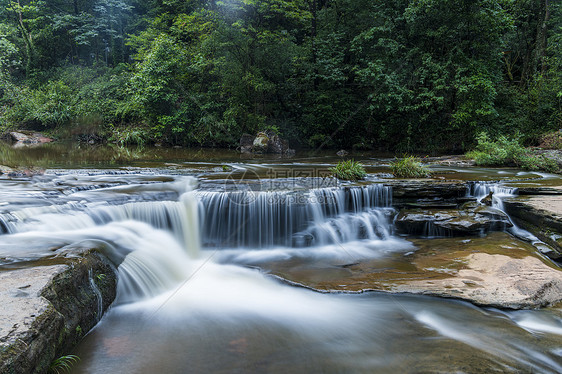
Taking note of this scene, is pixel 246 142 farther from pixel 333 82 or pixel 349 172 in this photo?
pixel 349 172

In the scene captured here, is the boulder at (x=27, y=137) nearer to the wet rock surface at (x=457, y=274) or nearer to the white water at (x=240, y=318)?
the white water at (x=240, y=318)

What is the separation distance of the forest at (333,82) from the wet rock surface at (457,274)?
11.0 m

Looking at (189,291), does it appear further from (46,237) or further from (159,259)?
(46,237)

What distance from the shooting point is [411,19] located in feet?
49.2

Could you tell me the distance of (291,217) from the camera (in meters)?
6.96

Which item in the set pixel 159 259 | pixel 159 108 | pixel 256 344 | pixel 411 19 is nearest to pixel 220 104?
pixel 159 108

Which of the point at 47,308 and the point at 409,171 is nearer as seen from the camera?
the point at 47,308

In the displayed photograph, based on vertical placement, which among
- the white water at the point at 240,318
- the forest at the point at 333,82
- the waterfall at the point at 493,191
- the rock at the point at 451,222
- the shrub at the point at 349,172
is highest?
the forest at the point at 333,82

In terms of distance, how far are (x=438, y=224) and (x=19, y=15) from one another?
36785mm

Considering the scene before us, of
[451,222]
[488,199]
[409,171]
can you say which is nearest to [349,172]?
[409,171]

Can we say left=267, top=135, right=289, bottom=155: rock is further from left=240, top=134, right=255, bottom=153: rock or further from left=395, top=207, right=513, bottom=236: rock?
left=395, top=207, right=513, bottom=236: rock

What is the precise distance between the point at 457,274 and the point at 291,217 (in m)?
3.32

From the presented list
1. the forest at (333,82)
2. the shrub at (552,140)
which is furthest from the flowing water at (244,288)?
the forest at (333,82)

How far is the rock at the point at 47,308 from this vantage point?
2314mm
